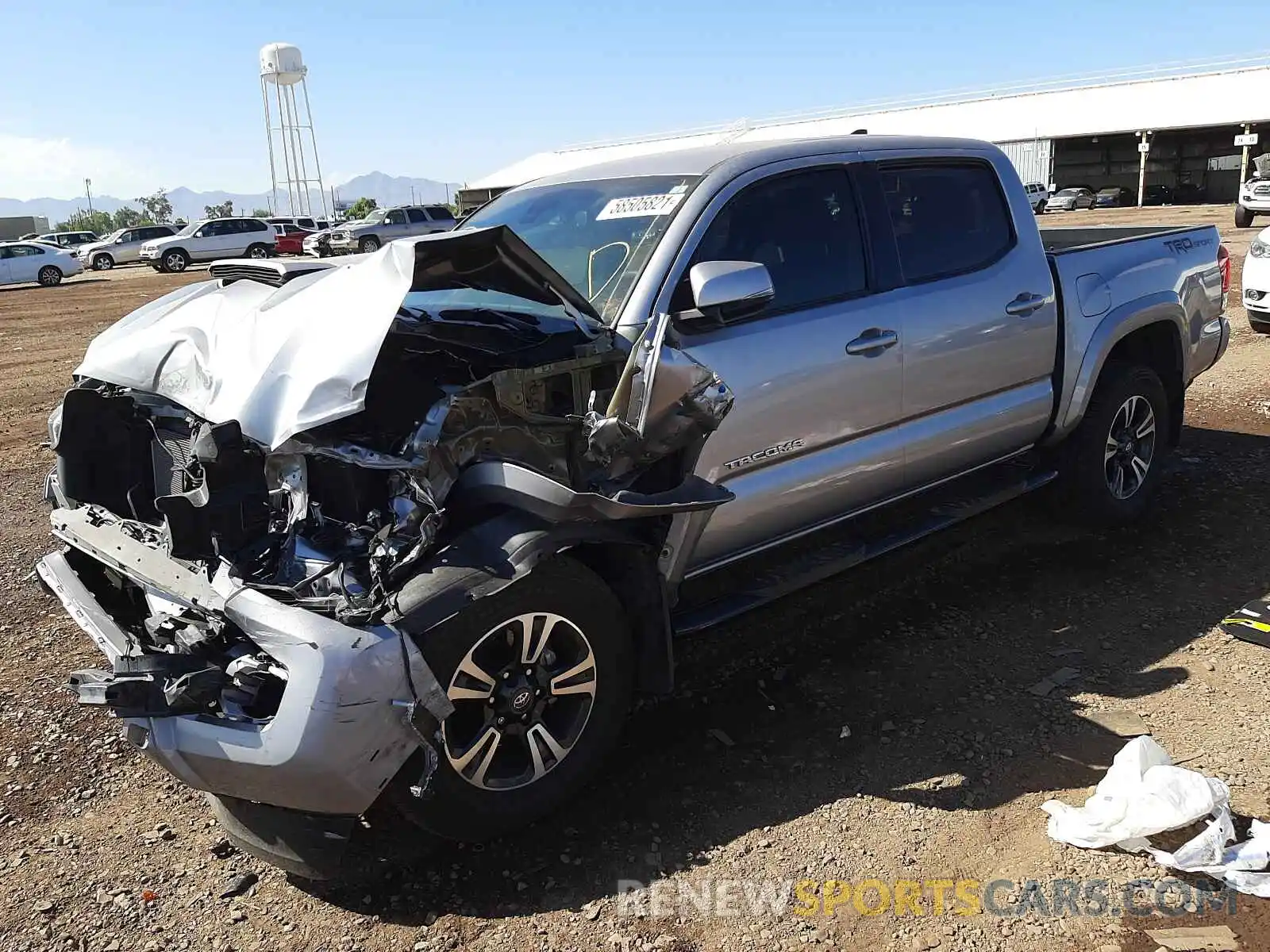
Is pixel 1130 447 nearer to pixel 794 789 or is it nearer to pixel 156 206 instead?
pixel 794 789

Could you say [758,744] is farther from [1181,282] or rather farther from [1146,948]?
[1181,282]

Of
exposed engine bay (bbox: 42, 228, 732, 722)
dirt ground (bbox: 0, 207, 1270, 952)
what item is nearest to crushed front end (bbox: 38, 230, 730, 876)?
exposed engine bay (bbox: 42, 228, 732, 722)

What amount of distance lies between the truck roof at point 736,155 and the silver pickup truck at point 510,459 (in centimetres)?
2

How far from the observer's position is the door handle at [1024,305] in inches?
182

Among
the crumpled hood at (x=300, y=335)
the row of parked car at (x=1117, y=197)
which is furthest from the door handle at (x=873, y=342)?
the row of parked car at (x=1117, y=197)

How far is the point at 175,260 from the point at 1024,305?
3476 cm

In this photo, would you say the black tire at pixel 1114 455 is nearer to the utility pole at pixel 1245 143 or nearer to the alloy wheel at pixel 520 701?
the alloy wheel at pixel 520 701

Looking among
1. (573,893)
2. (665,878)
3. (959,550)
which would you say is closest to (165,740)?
(573,893)

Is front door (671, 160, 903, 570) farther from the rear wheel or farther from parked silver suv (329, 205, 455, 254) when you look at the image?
the rear wheel

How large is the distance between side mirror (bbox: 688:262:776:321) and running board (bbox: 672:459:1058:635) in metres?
1.05

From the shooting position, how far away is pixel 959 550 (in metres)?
5.30

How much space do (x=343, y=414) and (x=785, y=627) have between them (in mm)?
2393

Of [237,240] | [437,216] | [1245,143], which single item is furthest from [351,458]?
[1245,143]

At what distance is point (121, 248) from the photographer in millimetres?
36906
